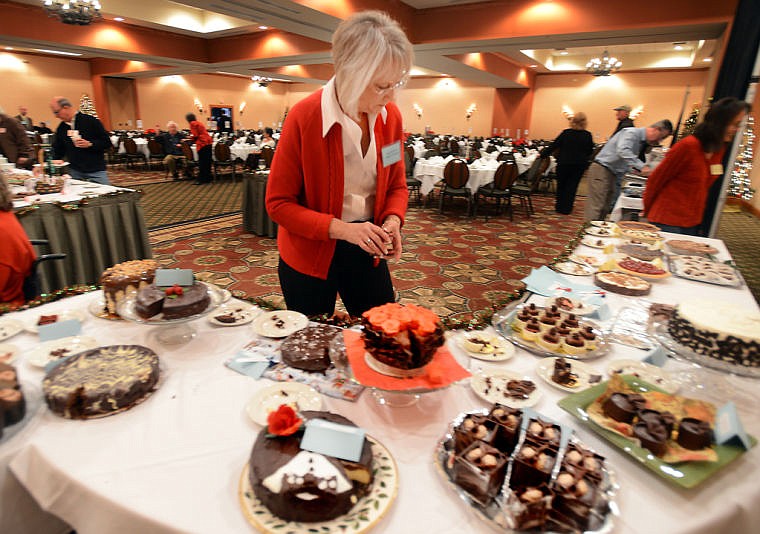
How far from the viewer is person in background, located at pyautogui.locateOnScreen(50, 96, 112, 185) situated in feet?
13.3

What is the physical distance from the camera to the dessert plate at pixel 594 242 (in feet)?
7.18

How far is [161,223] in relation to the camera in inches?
208

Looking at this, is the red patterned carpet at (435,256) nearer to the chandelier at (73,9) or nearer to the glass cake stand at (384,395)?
the glass cake stand at (384,395)

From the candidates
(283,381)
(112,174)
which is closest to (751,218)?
(283,381)

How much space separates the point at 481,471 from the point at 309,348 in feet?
1.74

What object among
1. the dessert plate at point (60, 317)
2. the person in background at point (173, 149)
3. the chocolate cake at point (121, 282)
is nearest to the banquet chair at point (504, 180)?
the chocolate cake at point (121, 282)

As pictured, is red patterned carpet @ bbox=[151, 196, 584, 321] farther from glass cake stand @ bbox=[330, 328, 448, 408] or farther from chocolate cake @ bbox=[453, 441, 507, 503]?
chocolate cake @ bbox=[453, 441, 507, 503]

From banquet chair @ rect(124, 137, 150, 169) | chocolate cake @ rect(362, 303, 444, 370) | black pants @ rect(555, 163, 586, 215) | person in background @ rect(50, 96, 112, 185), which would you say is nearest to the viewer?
chocolate cake @ rect(362, 303, 444, 370)

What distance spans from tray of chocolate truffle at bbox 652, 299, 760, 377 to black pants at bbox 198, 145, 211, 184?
27.5ft

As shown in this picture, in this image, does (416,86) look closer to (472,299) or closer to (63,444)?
(472,299)

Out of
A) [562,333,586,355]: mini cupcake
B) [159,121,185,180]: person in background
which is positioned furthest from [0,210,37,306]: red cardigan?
[159,121,185,180]: person in background

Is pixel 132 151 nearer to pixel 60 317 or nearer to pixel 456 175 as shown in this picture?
pixel 456 175

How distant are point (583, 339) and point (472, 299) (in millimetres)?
2215

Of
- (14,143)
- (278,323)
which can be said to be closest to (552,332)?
(278,323)
